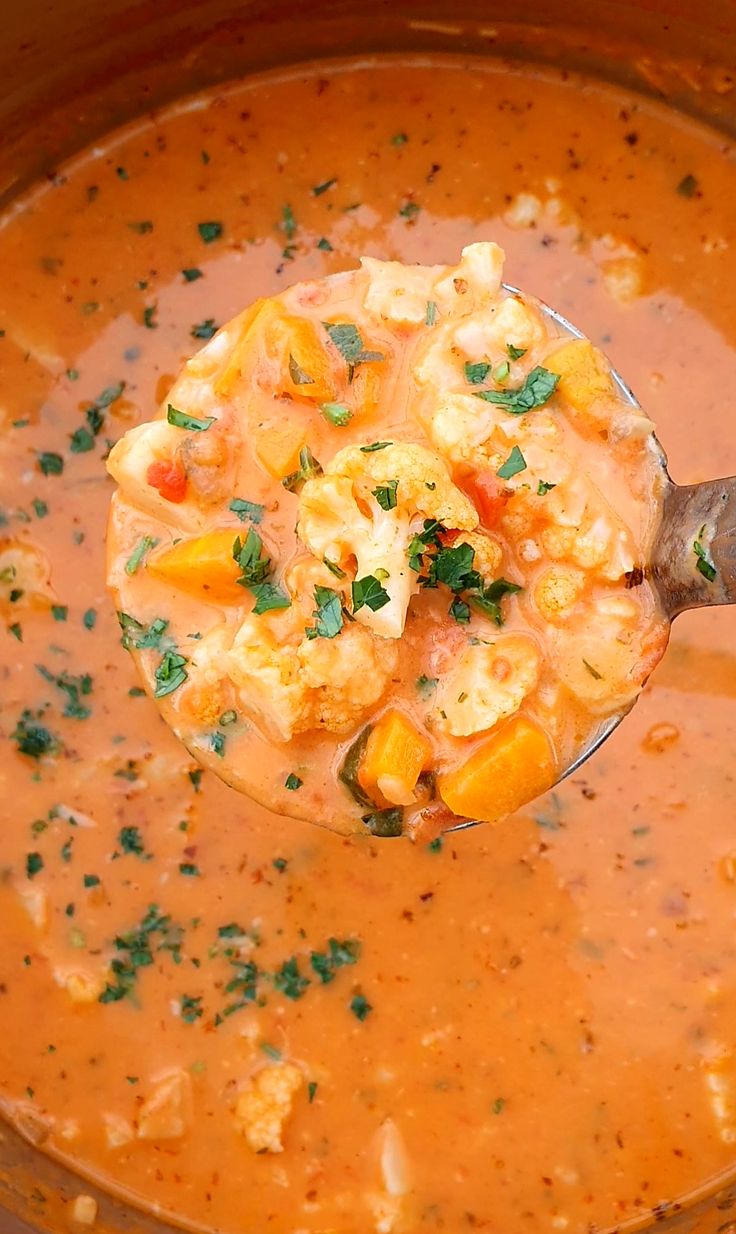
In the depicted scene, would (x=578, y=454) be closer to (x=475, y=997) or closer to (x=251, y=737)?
(x=251, y=737)

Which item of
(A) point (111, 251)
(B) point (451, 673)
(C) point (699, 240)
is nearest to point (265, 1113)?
(B) point (451, 673)

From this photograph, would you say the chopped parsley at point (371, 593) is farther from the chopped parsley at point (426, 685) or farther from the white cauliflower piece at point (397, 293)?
the white cauliflower piece at point (397, 293)

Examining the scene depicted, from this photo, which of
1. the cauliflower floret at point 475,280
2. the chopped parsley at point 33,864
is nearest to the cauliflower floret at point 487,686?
the cauliflower floret at point 475,280

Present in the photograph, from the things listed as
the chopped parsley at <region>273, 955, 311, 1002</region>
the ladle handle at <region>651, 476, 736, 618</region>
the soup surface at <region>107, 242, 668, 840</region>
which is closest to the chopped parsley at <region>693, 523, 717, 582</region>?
the ladle handle at <region>651, 476, 736, 618</region>

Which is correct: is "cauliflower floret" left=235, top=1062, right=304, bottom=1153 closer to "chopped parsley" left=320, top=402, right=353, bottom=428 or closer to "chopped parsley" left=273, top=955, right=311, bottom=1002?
"chopped parsley" left=273, top=955, right=311, bottom=1002

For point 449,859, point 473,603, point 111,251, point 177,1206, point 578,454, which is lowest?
point 177,1206

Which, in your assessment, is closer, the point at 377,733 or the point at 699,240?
the point at 377,733
